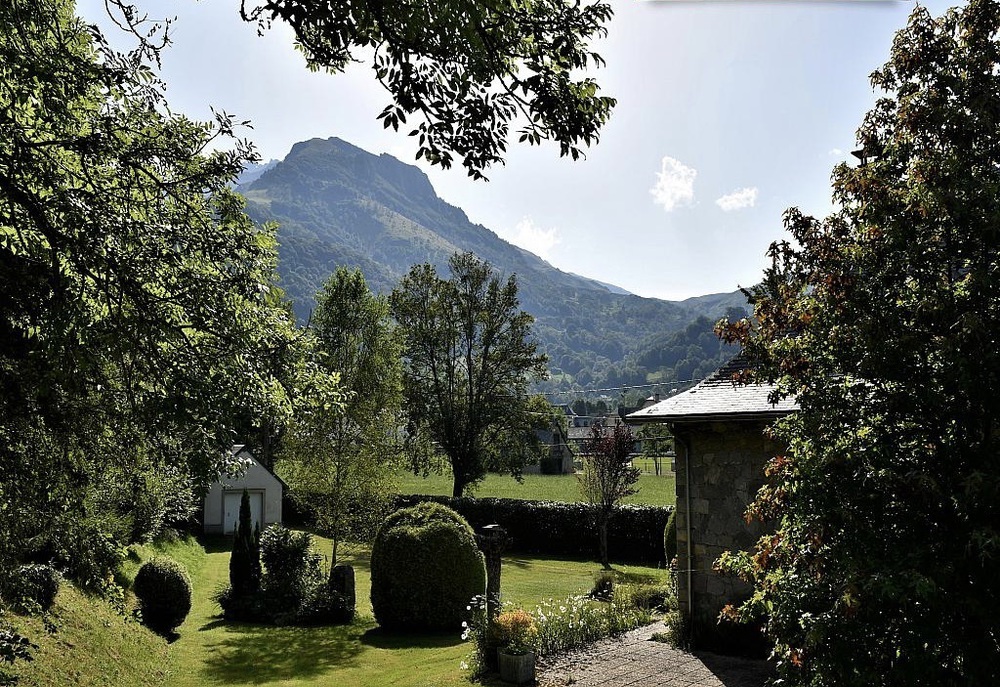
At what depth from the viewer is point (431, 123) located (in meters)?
4.63

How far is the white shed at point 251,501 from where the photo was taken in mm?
31266

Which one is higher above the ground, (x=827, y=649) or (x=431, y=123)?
(x=431, y=123)

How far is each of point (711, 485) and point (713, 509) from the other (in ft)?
1.10

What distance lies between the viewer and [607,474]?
23.2 meters

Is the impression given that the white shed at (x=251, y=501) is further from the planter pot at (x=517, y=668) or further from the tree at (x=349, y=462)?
the planter pot at (x=517, y=668)

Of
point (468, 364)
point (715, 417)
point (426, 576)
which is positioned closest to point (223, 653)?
point (426, 576)

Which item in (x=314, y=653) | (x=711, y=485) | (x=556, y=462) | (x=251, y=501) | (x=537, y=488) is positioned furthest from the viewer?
(x=556, y=462)

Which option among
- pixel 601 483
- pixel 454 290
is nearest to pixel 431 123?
pixel 601 483

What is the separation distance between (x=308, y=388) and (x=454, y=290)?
27761 mm

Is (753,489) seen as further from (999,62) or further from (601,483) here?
(601,483)

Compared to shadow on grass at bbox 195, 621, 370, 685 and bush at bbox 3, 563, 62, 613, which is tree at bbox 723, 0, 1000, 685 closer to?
bush at bbox 3, 563, 62, 613

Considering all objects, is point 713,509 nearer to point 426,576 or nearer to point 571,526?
point 426,576

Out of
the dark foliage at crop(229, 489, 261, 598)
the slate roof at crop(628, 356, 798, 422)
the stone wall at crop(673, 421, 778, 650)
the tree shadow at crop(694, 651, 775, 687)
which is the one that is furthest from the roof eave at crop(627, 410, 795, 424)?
the dark foliage at crop(229, 489, 261, 598)

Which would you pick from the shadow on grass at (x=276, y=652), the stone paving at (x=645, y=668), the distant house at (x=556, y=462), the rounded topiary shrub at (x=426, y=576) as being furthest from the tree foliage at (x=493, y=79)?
the distant house at (x=556, y=462)
